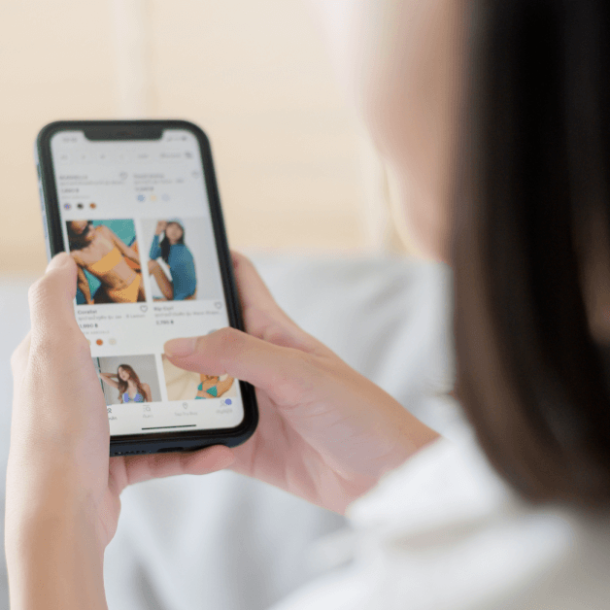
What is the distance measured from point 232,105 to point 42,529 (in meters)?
1.81

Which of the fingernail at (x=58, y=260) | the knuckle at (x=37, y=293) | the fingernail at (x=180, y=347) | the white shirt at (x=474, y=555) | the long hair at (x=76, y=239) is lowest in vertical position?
the fingernail at (x=180, y=347)

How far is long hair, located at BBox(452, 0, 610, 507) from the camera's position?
172 millimetres

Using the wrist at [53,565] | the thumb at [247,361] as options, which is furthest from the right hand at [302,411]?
the wrist at [53,565]

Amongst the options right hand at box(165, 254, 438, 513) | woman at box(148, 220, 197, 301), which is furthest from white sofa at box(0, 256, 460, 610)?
woman at box(148, 220, 197, 301)

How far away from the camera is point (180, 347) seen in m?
0.47

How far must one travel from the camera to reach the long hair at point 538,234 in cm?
17

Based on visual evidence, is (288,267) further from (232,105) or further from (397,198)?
(232,105)

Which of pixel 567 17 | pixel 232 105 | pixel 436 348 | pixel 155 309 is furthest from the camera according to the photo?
pixel 232 105

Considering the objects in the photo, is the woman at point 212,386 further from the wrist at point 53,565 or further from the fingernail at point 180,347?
the wrist at point 53,565

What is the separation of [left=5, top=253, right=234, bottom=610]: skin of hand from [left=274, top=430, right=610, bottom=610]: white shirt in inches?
4.3

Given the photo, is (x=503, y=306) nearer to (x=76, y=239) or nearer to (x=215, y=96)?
(x=76, y=239)

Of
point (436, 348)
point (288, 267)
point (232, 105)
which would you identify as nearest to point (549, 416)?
point (436, 348)

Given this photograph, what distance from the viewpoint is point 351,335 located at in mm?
768

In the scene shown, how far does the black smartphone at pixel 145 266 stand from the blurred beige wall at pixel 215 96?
4.55ft
